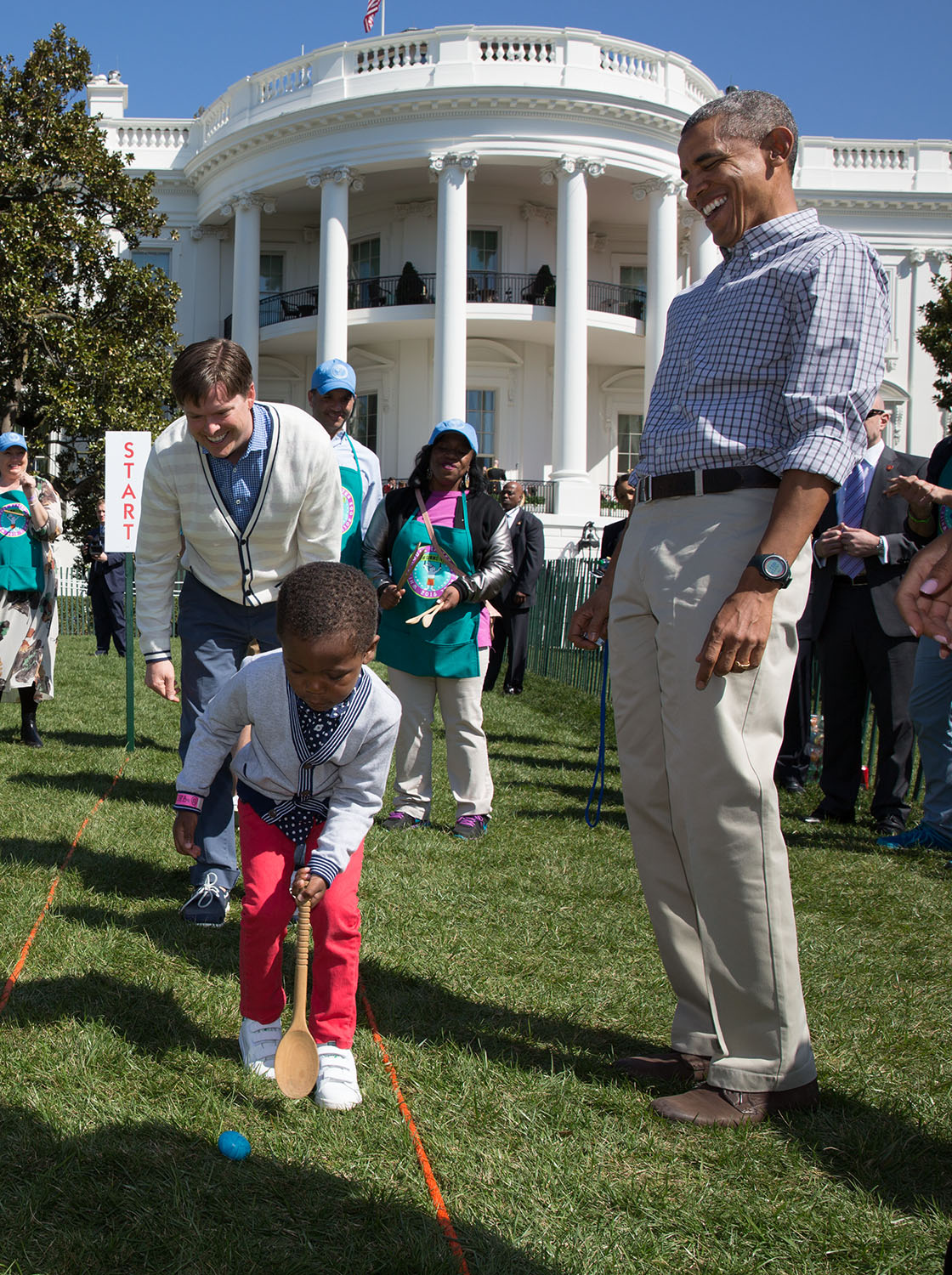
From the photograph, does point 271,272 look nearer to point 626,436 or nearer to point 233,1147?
point 626,436

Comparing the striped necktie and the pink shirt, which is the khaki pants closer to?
the pink shirt

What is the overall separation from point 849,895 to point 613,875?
1.06m

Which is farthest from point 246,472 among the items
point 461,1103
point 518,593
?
point 518,593

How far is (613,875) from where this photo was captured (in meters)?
5.44

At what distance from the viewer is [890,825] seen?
6.66 m

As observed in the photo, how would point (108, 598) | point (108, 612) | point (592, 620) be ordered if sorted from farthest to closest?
point (108, 612) → point (108, 598) → point (592, 620)

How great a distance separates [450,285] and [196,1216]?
26.7 meters

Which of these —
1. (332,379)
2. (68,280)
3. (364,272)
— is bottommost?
(332,379)

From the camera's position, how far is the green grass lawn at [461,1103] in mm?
2385

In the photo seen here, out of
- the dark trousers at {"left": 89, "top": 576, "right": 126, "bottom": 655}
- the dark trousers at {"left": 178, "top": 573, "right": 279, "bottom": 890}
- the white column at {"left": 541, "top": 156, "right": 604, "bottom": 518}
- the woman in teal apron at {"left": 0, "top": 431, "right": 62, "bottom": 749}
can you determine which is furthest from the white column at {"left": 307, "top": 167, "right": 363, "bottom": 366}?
the dark trousers at {"left": 178, "top": 573, "right": 279, "bottom": 890}

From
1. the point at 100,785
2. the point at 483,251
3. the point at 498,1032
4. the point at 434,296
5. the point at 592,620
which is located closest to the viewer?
the point at 498,1032

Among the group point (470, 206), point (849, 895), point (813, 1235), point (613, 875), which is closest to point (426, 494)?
point (613, 875)

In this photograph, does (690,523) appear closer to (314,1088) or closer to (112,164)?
(314,1088)

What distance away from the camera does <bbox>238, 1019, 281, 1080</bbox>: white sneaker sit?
310cm
